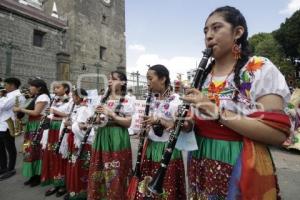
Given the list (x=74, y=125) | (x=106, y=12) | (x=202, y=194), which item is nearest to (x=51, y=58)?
(x=106, y=12)

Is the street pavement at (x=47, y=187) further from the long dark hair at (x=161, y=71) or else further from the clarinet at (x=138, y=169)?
the long dark hair at (x=161, y=71)

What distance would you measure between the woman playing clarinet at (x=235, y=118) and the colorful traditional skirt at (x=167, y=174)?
113 centimetres

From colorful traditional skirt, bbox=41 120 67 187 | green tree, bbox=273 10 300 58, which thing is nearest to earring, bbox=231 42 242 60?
colorful traditional skirt, bbox=41 120 67 187

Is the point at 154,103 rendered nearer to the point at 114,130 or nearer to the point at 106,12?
the point at 114,130

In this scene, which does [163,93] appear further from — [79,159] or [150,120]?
[79,159]

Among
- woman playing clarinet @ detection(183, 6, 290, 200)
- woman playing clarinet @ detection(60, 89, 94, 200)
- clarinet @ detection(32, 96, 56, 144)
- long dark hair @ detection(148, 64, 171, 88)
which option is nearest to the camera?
woman playing clarinet @ detection(183, 6, 290, 200)

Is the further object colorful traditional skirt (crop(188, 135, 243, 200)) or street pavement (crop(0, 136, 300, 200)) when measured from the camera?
street pavement (crop(0, 136, 300, 200))

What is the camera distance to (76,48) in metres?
23.4

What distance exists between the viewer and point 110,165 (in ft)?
12.5

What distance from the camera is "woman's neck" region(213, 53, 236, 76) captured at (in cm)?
188

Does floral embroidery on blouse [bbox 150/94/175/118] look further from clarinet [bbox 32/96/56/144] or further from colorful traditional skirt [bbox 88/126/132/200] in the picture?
clarinet [bbox 32/96/56/144]

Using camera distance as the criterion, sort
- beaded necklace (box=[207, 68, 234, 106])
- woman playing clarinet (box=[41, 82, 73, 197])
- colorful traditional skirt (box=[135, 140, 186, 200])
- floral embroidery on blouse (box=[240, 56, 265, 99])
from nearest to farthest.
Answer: floral embroidery on blouse (box=[240, 56, 265, 99]) → beaded necklace (box=[207, 68, 234, 106]) → colorful traditional skirt (box=[135, 140, 186, 200]) → woman playing clarinet (box=[41, 82, 73, 197])

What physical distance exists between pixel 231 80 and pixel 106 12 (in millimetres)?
27520

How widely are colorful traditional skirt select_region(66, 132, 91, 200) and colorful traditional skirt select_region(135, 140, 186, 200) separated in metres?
1.57
